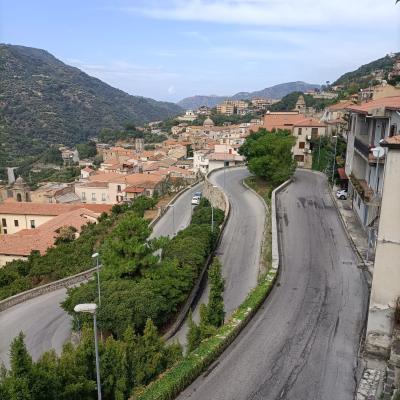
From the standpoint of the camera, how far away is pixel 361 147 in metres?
24.5

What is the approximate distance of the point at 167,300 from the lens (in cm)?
1888

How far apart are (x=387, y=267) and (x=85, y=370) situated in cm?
831

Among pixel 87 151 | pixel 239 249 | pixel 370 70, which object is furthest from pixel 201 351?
pixel 370 70

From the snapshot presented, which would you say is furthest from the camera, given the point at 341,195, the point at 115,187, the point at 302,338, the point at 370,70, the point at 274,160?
the point at 370,70

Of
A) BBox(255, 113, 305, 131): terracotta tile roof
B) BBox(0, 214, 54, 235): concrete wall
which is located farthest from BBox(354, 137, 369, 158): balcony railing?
BBox(0, 214, 54, 235): concrete wall

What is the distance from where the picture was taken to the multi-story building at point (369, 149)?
19.1 meters

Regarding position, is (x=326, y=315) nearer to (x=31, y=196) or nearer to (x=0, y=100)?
(x=31, y=196)

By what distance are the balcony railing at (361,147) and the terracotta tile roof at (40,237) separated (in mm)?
24516

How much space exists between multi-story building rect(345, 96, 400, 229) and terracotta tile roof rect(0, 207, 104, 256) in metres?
24.1

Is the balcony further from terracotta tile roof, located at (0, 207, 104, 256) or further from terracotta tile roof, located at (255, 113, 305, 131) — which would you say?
terracotta tile roof, located at (255, 113, 305, 131)

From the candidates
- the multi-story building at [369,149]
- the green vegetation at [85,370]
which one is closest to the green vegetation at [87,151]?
the multi-story building at [369,149]

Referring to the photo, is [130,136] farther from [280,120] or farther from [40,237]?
[40,237]

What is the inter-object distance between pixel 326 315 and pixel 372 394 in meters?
3.80

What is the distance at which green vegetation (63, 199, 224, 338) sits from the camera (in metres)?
17.2
